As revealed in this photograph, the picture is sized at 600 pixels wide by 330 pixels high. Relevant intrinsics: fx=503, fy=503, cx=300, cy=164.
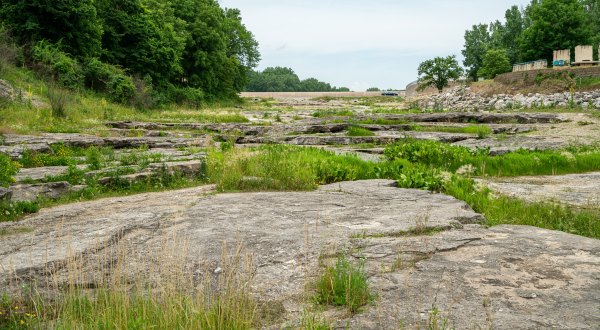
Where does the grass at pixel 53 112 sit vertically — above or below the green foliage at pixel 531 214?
above

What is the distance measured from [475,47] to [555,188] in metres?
75.1

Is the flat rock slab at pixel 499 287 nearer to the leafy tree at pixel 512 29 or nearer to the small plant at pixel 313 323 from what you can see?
the small plant at pixel 313 323

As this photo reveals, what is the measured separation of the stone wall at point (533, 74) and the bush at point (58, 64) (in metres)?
35.0

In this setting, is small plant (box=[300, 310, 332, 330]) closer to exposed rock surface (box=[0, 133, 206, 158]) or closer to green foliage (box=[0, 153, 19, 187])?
green foliage (box=[0, 153, 19, 187])

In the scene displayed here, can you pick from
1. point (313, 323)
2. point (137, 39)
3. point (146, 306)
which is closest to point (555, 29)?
point (137, 39)

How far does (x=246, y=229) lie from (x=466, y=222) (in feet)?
8.66

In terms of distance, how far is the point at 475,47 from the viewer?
255ft

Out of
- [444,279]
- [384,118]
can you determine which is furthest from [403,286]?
[384,118]

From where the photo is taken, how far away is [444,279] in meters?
4.21

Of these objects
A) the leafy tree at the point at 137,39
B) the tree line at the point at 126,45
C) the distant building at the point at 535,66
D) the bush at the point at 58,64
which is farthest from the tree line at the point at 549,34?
the bush at the point at 58,64

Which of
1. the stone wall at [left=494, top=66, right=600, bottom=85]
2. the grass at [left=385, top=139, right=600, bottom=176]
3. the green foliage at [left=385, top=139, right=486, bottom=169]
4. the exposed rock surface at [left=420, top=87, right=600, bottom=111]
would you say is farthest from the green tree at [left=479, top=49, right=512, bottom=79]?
the green foliage at [left=385, top=139, right=486, bottom=169]

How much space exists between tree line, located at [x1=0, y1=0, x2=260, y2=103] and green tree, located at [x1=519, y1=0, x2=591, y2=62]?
115ft

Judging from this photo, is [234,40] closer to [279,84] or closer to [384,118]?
[384,118]

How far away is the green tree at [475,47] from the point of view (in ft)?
250
